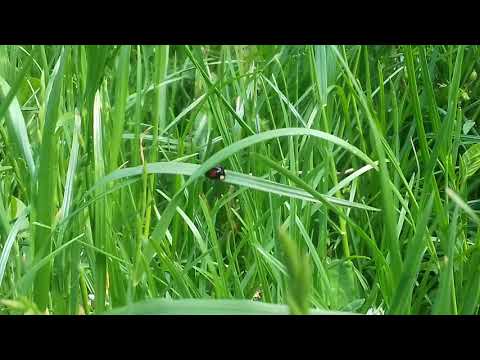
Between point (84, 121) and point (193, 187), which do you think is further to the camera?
point (193, 187)

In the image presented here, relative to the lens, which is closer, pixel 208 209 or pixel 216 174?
pixel 216 174

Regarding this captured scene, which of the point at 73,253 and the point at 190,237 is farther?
the point at 190,237
